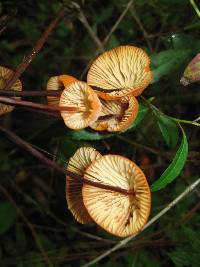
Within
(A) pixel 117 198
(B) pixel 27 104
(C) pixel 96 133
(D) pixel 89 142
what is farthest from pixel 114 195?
(D) pixel 89 142

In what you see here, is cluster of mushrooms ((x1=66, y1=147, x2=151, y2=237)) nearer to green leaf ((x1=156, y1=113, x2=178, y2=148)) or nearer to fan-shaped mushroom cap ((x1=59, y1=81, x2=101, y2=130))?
fan-shaped mushroom cap ((x1=59, y1=81, x2=101, y2=130))

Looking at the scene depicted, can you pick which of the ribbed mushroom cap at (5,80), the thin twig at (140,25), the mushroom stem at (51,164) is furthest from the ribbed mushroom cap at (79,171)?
the thin twig at (140,25)

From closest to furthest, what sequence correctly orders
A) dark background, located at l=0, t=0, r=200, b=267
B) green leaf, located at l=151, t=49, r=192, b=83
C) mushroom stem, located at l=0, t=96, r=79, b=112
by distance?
mushroom stem, located at l=0, t=96, r=79, b=112 < green leaf, located at l=151, t=49, r=192, b=83 < dark background, located at l=0, t=0, r=200, b=267

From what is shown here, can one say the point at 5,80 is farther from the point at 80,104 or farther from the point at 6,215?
the point at 6,215

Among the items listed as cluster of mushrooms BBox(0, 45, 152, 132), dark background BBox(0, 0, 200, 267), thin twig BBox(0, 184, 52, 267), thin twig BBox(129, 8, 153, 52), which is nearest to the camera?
cluster of mushrooms BBox(0, 45, 152, 132)

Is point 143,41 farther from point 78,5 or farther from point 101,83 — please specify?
point 101,83

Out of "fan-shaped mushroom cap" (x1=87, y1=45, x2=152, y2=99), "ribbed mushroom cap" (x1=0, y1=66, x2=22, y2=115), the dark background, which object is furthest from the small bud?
the dark background

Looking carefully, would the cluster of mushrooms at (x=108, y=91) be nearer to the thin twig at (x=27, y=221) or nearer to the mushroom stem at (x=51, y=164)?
the mushroom stem at (x=51, y=164)
